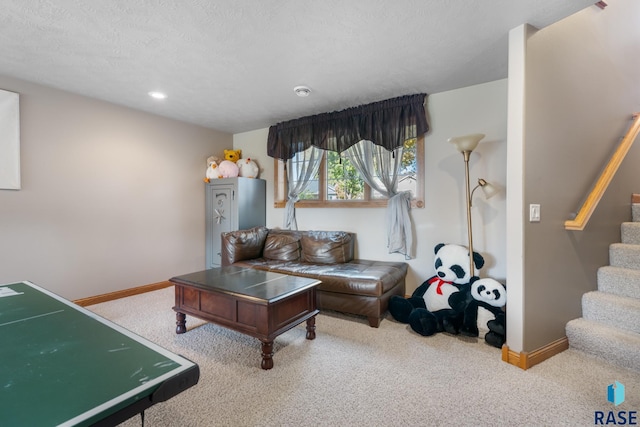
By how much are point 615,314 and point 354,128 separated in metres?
2.92

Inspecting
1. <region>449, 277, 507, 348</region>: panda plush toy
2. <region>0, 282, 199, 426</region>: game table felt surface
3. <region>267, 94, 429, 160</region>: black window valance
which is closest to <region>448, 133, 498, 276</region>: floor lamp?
<region>449, 277, 507, 348</region>: panda plush toy

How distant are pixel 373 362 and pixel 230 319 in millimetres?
1110

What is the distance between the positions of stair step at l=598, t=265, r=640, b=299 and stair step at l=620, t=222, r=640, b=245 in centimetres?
40

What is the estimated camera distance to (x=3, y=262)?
110 inches

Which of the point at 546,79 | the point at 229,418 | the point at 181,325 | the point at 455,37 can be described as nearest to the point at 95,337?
the point at 229,418

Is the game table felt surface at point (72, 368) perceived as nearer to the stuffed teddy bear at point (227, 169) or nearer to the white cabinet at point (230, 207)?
the white cabinet at point (230, 207)

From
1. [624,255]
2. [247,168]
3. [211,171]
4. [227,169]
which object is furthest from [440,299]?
[211,171]

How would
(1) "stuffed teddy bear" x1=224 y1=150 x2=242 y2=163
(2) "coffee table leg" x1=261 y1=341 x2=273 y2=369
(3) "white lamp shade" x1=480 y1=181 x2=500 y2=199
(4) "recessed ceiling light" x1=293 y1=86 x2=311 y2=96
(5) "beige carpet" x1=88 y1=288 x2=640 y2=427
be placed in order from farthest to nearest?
(1) "stuffed teddy bear" x1=224 y1=150 x2=242 y2=163, (4) "recessed ceiling light" x1=293 y1=86 x2=311 y2=96, (3) "white lamp shade" x1=480 y1=181 x2=500 y2=199, (2) "coffee table leg" x1=261 y1=341 x2=273 y2=369, (5) "beige carpet" x1=88 y1=288 x2=640 y2=427

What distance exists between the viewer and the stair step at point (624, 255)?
246 centimetres

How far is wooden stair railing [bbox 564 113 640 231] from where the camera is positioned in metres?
2.16

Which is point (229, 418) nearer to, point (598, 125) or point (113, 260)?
point (113, 260)

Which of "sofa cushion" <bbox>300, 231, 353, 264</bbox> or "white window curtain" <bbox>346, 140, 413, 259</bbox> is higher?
"white window curtain" <bbox>346, 140, 413, 259</bbox>

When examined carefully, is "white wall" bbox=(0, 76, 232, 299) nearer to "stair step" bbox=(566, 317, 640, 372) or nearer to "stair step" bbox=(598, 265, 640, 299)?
"stair step" bbox=(566, 317, 640, 372)

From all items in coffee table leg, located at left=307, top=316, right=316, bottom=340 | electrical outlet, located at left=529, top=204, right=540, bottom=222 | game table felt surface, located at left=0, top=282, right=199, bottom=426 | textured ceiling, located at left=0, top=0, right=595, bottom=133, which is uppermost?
textured ceiling, located at left=0, top=0, right=595, bottom=133
